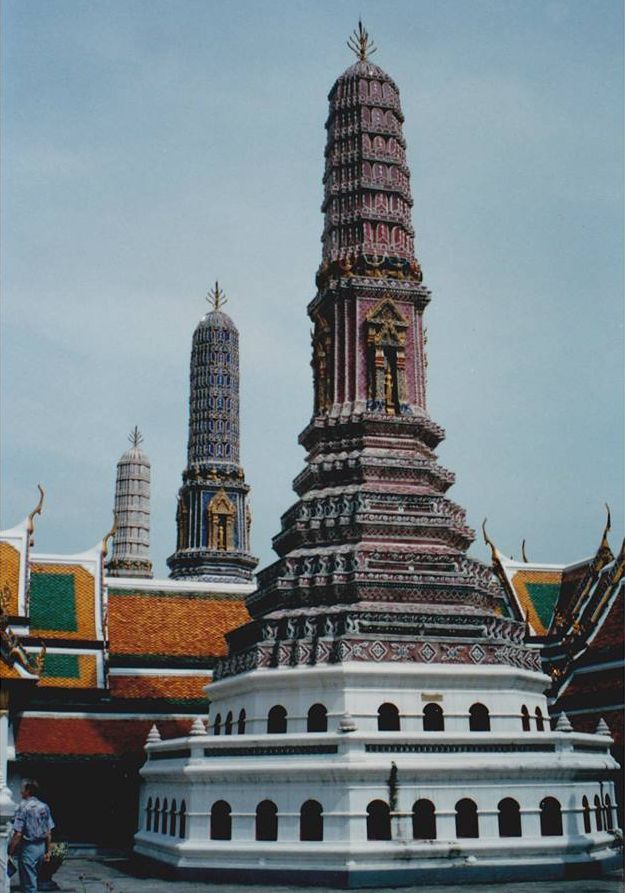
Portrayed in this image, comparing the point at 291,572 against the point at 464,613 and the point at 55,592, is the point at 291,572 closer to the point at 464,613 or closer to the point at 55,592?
the point at 464,613

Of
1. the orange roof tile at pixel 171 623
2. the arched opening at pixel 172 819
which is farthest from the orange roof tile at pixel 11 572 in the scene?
the arched opening at pixel 172 819

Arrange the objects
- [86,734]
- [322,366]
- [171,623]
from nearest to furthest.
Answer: [86,734]
[322,366]
[171,623]

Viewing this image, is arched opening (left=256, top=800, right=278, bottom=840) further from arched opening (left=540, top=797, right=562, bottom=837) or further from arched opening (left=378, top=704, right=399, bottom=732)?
arched opening (left=540, top=797, right=562, bottom=837)

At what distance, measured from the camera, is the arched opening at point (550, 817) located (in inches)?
798

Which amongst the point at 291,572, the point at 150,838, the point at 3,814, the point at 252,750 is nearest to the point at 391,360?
the point at 291,572

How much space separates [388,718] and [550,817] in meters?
3.63

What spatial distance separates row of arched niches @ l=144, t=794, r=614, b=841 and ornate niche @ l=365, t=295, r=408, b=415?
10.5 meters

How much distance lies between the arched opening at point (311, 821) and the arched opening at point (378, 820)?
91 cm

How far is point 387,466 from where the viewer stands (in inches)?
1012

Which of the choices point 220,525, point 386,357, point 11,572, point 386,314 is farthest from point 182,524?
point 386,314

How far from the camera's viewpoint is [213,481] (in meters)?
53.2

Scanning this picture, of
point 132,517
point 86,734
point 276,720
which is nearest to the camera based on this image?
point 276,720

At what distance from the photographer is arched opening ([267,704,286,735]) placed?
2227cm

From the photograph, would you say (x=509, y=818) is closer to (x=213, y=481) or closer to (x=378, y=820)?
(x=378, y=820)
